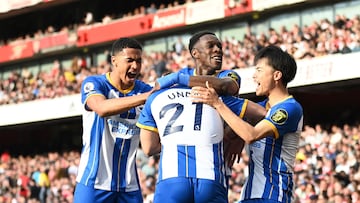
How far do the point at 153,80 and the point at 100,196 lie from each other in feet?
55.6

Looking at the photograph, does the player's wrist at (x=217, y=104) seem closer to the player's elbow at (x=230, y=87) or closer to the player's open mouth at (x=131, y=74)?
the player's elbow at (x=230, y=87)

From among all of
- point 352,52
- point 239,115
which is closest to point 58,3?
point 352,52

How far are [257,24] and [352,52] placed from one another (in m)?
6.70

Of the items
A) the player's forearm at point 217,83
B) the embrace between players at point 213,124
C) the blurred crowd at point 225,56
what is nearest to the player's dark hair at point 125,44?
the embrace between players at point 213,124

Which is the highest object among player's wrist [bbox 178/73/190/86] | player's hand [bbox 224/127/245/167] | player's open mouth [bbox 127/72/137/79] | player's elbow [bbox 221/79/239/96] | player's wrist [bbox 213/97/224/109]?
player's open mouth [bbox 127/72/137/79]

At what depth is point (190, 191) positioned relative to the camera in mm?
5320

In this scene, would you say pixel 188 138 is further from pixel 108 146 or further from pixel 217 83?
pixel 108 146

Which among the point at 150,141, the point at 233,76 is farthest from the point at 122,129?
the point at 233,76

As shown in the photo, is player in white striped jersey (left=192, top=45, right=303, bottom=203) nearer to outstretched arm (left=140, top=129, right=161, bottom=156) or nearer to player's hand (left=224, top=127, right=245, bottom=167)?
player's hand (left=224, top=127, right=245, bottom=167)

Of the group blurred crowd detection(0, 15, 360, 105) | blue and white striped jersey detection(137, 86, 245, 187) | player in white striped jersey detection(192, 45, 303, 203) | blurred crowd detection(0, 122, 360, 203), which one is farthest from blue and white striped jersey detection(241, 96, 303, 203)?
blurred crowd detection(0, 15, 360, 105)

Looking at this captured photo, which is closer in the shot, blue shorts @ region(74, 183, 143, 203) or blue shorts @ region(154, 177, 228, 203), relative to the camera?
blue shorts @ region(154, 177, 228, 203)

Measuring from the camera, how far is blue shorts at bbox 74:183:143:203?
6789 millimetres

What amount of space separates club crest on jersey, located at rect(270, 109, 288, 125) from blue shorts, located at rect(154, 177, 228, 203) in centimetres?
62

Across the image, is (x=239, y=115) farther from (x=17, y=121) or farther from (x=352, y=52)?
(x=17, y=121)
